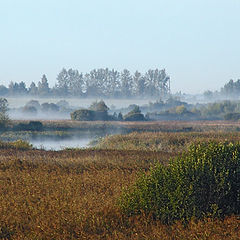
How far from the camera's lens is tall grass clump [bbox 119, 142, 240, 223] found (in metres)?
9.42

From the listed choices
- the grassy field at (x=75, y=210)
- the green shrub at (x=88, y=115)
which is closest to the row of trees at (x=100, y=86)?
the green shrub at (x=88, y=115)

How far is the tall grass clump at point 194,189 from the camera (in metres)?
9.42

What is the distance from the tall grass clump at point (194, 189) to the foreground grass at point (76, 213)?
31 centimetres

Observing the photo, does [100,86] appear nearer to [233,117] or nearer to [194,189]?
[233,117]

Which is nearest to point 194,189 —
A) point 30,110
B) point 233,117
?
point 233,117

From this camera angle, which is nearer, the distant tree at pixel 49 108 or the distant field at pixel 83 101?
the distant tree at pixel 49 108

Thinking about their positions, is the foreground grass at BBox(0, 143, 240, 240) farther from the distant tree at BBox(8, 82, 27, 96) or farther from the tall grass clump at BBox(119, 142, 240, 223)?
the distant tree at BBox(8, 82, 27, 96)

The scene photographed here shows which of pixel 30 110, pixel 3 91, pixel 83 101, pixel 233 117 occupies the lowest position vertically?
pixel 233 117

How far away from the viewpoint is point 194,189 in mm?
9531

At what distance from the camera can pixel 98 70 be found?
140 meters

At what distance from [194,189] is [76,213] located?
2.67 m

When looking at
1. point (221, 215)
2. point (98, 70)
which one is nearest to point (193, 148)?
point (221, 215)

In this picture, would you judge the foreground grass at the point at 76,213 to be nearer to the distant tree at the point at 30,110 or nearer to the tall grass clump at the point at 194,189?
the tall grass clump at the point at 194,189

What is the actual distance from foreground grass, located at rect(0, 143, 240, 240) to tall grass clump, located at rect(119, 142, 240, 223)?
31 centimetres
